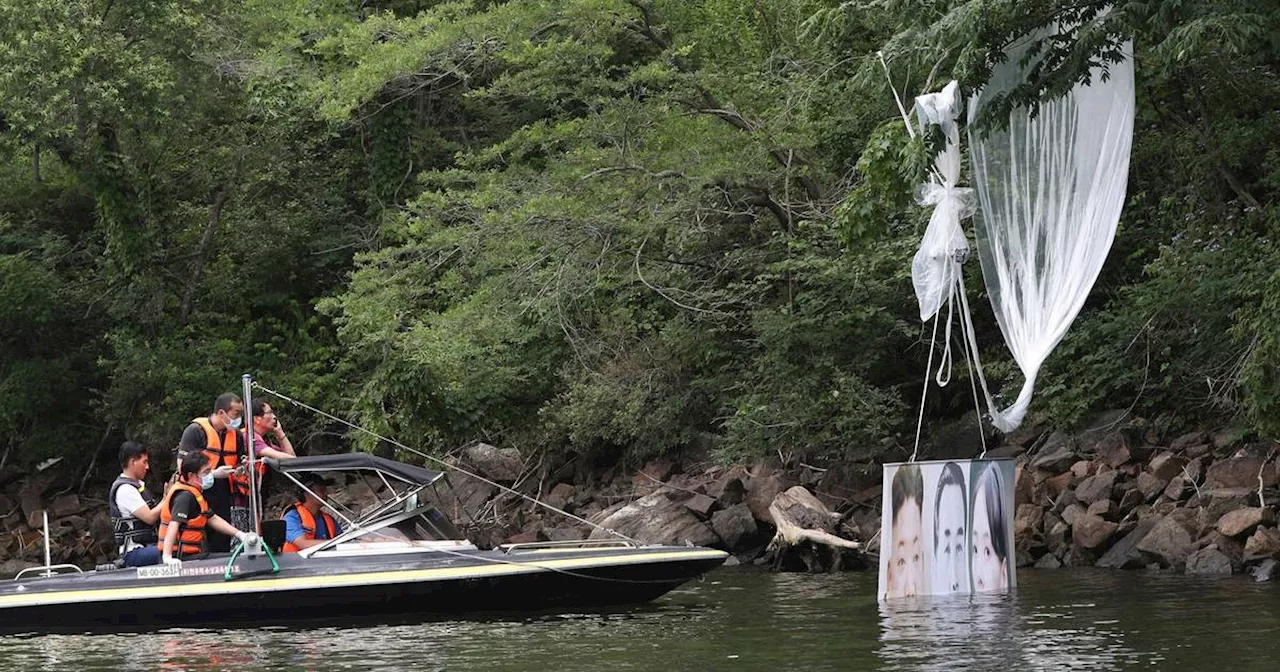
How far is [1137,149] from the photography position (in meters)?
22.2

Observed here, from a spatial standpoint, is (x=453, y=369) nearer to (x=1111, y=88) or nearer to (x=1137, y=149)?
(x=1137, y=149)

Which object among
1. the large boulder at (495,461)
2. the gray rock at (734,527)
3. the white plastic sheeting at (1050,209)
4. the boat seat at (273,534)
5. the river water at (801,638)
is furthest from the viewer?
the large boulder at (495,461)

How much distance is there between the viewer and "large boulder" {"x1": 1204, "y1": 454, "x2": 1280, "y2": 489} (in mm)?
18422

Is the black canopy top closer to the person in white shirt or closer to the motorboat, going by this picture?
the motorboat

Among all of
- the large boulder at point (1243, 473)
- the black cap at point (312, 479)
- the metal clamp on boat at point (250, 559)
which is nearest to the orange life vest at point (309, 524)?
the black cap at point (312, 479)

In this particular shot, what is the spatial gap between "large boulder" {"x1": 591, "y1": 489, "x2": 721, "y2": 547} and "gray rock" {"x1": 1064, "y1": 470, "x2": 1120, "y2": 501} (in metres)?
4.88

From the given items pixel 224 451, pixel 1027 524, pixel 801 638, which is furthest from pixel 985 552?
pixel 224 451

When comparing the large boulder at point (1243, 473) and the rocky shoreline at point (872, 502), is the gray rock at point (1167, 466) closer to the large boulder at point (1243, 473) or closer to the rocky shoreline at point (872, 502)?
the rocky shoreline at point (872, 502)

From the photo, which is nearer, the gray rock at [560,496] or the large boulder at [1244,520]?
the large boulder at [1244,520]

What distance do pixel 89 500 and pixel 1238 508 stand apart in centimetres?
2281

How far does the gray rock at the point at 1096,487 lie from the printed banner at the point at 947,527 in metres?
6.06

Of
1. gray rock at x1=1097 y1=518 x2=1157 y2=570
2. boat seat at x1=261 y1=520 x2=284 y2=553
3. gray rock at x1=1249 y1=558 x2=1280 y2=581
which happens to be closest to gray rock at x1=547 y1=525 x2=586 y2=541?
gray rock at x1=1097 y1=518 x2=1157 y2=570

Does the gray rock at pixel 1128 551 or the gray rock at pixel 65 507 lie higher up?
the gray rock at pixel 65 507

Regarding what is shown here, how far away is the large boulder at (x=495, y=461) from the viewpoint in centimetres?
2850
